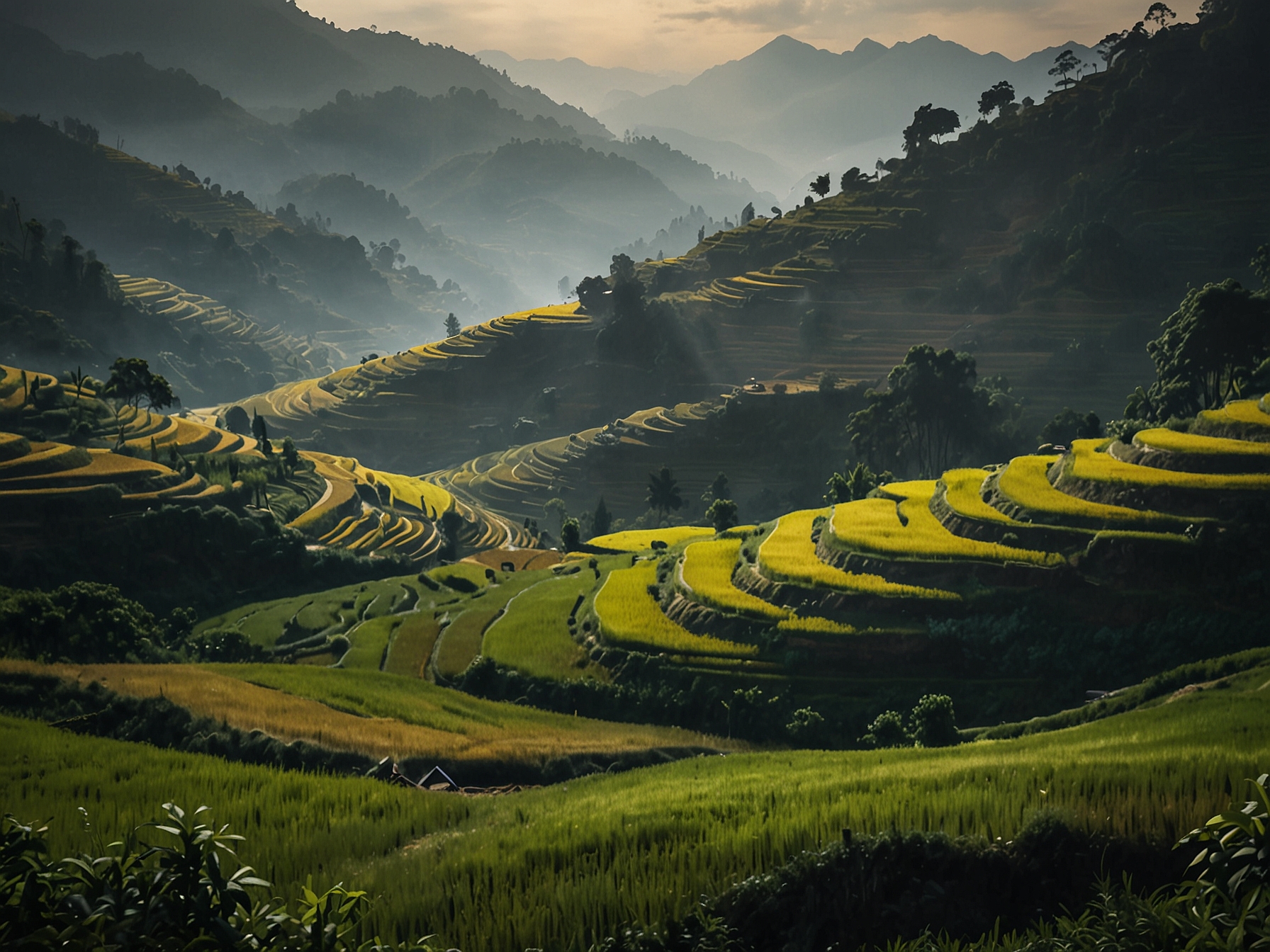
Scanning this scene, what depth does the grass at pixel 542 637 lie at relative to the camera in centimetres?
3291

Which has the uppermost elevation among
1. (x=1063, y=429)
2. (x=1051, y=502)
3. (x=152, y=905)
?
(x=152, y=905)

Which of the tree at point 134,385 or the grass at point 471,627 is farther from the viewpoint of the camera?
the tree at point 134,385

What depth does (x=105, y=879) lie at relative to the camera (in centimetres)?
579

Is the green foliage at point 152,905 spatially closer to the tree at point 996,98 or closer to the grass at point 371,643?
the grass at point 371,643

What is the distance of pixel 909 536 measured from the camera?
116 feet

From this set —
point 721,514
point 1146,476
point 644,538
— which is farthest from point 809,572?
point 644,538

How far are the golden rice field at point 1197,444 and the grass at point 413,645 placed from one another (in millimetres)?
30896

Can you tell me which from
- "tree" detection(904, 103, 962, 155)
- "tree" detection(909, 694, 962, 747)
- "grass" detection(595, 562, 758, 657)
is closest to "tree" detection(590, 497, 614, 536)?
"grass" detection(595, 562, 758, 657)

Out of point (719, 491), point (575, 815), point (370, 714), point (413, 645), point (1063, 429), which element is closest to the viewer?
point (575, 815)

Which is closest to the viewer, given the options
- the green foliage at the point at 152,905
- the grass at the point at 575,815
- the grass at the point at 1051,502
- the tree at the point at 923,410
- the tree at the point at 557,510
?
the green foliage at the point at 152,905

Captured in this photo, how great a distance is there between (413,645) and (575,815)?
100 feet

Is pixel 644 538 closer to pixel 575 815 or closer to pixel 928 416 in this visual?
pixel 928 416

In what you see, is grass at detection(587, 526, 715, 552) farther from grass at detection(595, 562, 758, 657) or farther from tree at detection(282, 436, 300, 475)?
tree at detection(282, 436, 300, 475)

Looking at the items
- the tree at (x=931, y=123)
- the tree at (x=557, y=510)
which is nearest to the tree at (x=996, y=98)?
the tree at (x=931, y=123)
